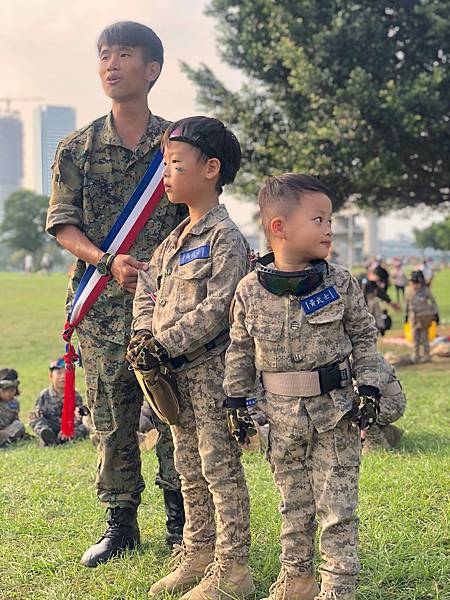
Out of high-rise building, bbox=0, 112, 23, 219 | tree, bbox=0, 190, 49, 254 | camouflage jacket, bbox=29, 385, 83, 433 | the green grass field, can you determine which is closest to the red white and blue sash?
the green grass field

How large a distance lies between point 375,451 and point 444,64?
934cm

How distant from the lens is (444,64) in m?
13.0

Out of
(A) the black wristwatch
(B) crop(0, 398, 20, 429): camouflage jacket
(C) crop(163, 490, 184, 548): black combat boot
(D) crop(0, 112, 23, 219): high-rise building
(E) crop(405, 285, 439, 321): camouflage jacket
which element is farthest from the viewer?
(E) crop(405, 285, 439, 321): camouflage jacket

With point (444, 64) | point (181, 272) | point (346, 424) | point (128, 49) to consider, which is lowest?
point (346, 424)

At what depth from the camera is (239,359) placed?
9.04 feet

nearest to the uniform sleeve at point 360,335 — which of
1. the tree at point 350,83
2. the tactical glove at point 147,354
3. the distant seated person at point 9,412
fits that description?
the tactical glove at point 147,354

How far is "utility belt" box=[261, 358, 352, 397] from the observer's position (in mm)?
2621

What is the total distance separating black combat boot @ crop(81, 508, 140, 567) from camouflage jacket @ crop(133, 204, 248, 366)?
3.62ft

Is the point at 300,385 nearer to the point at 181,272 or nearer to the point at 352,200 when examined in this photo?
the point at 181,272


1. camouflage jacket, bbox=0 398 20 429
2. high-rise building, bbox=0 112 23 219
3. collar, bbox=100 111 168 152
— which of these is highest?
high-rise building, bbox=0 112 23 219

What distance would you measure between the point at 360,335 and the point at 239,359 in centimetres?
45

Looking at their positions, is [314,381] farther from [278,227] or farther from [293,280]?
[278,227]

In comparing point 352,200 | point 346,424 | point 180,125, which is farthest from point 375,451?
point 352,200

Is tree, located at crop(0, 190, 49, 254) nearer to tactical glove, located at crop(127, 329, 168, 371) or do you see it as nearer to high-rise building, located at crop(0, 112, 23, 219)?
high-rise building, located at crop(0, 112, 23, 219)
